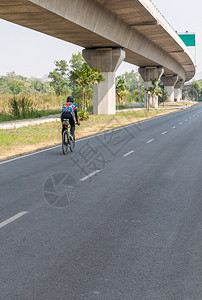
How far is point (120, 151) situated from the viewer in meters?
17.3

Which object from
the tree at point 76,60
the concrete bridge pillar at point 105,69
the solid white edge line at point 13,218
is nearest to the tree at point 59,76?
the tree at point 76,60

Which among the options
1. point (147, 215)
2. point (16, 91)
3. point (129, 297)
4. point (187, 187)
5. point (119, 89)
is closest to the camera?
point (129, 297)

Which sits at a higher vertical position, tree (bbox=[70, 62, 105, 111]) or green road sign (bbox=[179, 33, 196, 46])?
green road sign (bbox=[179, 33, 196, 46])

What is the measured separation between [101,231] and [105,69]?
4045 centimetres

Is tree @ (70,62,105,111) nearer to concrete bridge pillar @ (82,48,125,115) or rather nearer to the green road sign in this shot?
concrete bridge pillar @ (82,48,125,115)

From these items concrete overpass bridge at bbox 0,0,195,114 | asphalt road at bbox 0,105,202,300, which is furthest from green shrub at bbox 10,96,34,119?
asphalt road at bbox 0,105,202,300

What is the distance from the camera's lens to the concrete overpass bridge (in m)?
25.9

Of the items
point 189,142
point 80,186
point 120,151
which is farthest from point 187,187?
point 189,142

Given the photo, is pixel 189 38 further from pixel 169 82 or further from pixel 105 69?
pixel 105 69

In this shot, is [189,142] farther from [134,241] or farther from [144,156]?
[134,241]

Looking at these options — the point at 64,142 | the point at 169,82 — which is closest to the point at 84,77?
the point at 64,142

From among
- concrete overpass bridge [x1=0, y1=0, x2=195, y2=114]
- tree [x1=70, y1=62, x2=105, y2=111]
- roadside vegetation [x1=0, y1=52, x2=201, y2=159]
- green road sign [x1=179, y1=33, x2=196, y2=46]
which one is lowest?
roadside vegetation [x1=0, y1=52, x2=201, y2=159]

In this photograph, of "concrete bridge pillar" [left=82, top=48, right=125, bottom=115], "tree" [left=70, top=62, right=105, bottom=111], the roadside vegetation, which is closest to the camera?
the roadside vegetation

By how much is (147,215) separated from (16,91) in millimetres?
139182
